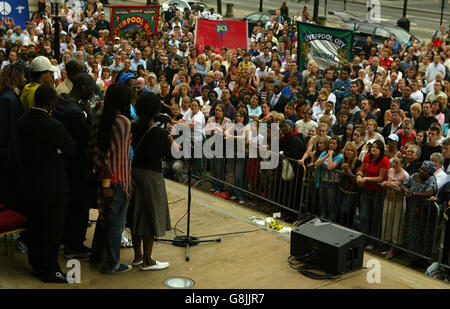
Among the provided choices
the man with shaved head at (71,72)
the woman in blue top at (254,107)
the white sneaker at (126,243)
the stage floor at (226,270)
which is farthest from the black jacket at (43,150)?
the woman in blue top at (254,107)

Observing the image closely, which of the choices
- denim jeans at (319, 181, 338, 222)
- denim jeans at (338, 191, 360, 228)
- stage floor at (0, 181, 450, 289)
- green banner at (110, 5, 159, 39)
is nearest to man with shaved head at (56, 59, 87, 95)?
stage floor at (0, 181, 450, 289)

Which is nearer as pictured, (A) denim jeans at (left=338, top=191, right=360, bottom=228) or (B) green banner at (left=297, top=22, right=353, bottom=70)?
(A) denim jeans at (left=338, top=191, right=360, bottom=228)

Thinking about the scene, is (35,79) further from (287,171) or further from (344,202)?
(344,202)

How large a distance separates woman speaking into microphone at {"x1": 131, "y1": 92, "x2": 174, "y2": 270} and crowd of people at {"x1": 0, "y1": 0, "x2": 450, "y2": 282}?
1 centimetres

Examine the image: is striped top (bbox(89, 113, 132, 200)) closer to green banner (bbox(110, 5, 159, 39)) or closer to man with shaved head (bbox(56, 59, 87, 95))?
man with shaved head (bbox(56, 59, 87, 95))

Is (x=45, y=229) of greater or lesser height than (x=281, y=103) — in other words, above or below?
below

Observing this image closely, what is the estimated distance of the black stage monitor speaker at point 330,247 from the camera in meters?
7.42

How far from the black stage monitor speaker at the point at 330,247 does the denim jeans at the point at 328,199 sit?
215 cm

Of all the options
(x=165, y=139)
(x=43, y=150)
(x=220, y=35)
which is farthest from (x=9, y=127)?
(x=220, y=35)

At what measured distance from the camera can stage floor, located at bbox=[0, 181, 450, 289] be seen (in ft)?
22.8

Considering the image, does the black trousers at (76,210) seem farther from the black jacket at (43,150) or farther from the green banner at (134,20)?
the green banner at (134,20)

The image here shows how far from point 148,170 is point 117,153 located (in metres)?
0.42

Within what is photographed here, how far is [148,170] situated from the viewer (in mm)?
6969
